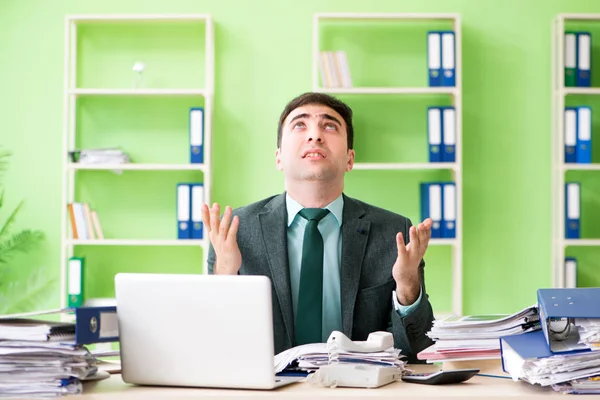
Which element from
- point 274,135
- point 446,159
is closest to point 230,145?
point 274,135

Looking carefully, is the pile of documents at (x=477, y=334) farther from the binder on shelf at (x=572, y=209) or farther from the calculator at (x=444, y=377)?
the binder on shelf at (x=572, y=209)

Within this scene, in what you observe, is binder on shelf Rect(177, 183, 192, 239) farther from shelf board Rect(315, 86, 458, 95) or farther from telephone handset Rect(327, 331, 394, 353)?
telephone handset Rect(327, 331, 394, 353)

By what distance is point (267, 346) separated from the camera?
1444mm

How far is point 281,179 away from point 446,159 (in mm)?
897

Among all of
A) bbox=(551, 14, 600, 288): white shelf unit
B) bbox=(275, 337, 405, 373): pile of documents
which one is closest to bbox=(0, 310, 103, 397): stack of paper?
bbox=(275, 337, 405, 373): pile of documents

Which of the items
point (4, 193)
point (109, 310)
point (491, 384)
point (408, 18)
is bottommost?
point (491, 384)

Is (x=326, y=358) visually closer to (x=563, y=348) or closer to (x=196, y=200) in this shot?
(x=563, y=348)

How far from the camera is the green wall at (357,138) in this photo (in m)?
4.30

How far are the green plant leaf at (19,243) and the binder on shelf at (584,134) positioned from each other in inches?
114

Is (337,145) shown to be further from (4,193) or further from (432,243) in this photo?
(4,193)

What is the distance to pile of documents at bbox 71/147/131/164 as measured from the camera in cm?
409

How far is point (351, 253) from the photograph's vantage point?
7.66ft

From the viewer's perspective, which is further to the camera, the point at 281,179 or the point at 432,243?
the point at 281,179

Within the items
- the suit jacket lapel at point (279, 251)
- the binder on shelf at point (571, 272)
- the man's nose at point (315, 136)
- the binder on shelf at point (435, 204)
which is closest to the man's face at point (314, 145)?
the man's nose at point (315, 136)
